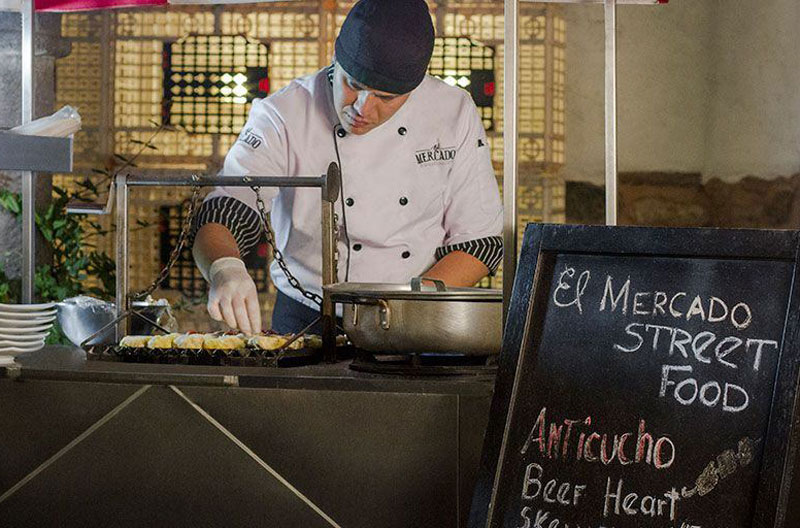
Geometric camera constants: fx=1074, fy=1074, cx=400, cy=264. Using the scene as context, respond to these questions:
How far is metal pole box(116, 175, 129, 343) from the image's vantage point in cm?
246

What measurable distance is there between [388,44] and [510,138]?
36.5 inches

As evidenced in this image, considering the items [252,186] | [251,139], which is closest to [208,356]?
[252,186]

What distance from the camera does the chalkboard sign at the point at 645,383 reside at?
150 cm

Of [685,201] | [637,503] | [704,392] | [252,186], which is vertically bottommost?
[637,503]

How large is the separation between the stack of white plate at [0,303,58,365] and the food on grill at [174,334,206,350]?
35 cm

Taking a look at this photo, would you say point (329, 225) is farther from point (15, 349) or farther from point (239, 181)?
point (15, 349)

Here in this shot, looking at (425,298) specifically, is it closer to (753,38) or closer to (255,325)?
(255,325)

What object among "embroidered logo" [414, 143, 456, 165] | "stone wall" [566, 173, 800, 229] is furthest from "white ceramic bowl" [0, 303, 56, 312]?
"stone wall" [566, 173, 800, 229]

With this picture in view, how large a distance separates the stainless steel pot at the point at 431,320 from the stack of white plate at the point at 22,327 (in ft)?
2.69

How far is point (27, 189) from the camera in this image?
2746 millimetres

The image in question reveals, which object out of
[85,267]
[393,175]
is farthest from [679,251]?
[85,267]

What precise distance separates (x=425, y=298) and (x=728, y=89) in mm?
5522

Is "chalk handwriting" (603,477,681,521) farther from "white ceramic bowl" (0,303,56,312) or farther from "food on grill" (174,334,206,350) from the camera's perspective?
"white ceramic bowl" (0,303,56,312)

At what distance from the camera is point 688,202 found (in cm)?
694
